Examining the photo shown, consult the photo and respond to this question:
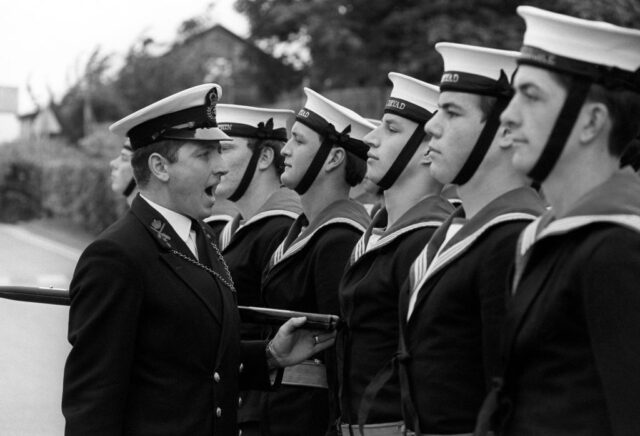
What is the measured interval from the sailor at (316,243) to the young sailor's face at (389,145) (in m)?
0.50

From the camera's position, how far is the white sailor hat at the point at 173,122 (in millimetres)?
4152

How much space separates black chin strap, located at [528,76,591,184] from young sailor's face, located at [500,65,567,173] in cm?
1

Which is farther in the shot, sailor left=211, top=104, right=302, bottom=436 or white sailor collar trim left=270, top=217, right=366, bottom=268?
sailor left=211, top=104, right=302, bottom=436

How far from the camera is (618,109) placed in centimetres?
278

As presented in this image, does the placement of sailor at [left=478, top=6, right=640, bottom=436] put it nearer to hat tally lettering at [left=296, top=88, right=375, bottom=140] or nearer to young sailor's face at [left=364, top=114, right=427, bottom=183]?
young sailor's face at [left=364, top=114, right=427, bottom=183]

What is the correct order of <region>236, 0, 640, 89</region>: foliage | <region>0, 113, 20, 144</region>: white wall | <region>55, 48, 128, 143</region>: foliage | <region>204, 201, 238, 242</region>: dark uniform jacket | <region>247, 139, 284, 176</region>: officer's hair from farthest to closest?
<region>0, 113, 20, 144</region>: white wall < <region>55, 48, 128, 143</region>: foliage < <region>236, 0, 640, 89</region>: foliage < <region>204, 201, 238, 242</region>: dark uniform jacket < <region>247, 139, 284, 176</region>: officer's hair

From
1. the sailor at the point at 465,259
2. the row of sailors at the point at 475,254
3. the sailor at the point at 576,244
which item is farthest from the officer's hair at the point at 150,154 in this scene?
the sailor at the point at 576,244

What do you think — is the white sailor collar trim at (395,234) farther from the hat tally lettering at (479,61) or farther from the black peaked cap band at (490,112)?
the hat tally lettering at (479,61)

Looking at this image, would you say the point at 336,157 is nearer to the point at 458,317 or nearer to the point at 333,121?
the point at 333,121

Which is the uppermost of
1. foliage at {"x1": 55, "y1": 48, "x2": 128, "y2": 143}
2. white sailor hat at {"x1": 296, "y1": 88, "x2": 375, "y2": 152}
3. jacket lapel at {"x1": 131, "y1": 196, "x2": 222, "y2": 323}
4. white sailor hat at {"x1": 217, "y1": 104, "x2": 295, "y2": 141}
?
white sailor hat at {"x1": 296, "y1": 88, "x2": 375, "y2": 152}

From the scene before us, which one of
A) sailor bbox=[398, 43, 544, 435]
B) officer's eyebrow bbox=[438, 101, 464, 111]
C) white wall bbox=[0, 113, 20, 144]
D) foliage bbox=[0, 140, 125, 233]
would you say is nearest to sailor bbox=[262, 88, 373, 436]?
sailor bbox=[398, 43, 544, 435]

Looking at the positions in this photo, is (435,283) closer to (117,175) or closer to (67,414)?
(67,414)

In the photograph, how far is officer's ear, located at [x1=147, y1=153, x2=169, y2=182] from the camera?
4145mm

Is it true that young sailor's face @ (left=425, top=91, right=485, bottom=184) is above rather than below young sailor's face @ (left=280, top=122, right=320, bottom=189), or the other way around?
above
